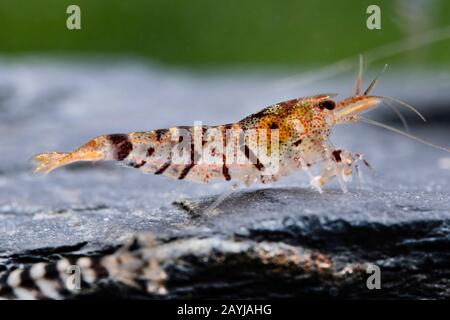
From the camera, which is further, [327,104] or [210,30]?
[210,30]

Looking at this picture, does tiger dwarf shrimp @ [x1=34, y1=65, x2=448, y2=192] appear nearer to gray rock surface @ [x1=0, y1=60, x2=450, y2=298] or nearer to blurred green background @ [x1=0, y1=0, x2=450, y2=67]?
gray rock surface @ [x1=0, y1=60, x2=450, y2=298]

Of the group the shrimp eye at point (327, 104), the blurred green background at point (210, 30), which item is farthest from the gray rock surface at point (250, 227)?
the blurred green background at point (210, 30)

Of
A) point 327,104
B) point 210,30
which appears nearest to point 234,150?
point 327,104

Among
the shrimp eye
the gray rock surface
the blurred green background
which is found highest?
the blurred green background

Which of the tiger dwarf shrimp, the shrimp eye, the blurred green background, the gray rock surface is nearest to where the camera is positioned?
the gray rock surface

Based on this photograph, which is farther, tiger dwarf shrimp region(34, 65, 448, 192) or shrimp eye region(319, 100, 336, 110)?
shrimp eye region(319, 100, 336, 110)

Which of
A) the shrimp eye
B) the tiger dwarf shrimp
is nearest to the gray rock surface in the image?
the tiger dwarf shrimp

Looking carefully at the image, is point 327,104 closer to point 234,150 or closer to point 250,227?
point 234,150
